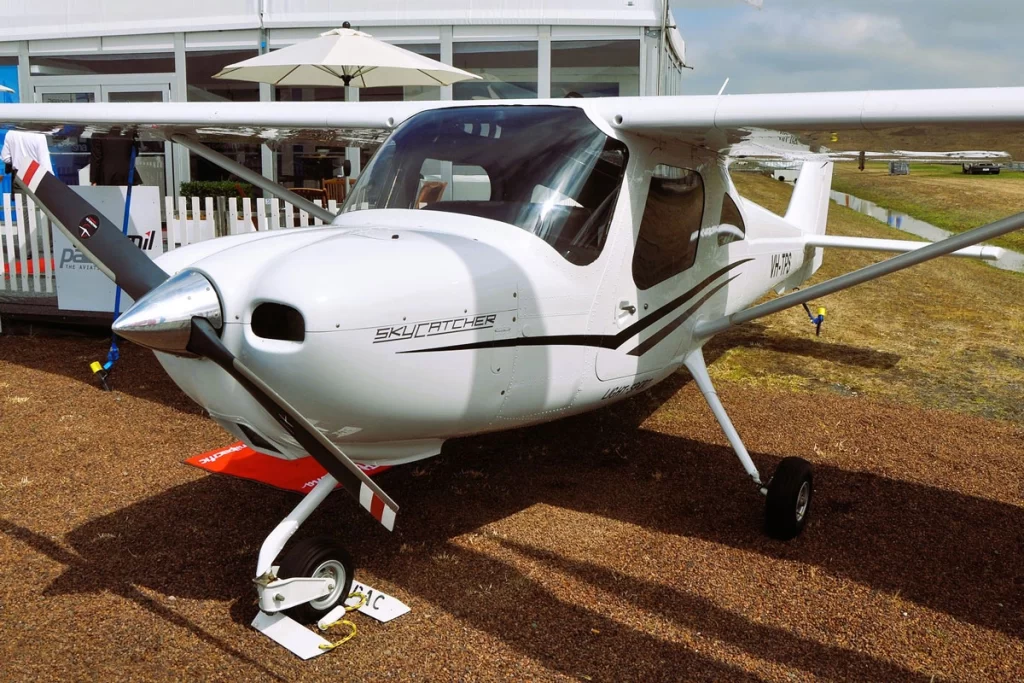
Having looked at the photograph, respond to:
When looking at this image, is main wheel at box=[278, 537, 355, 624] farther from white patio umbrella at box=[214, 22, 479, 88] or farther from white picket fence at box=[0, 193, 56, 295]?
white patio umbrella at box=[214, 22, 479, 88]

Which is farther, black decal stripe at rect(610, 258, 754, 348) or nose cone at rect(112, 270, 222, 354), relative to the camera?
black decal stripe at rect(610, 258, 754, 348)

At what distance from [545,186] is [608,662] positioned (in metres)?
2.13

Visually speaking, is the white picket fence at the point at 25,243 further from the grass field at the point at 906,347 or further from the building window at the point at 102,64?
the building window at the point at 102,64

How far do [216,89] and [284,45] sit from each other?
2374mm

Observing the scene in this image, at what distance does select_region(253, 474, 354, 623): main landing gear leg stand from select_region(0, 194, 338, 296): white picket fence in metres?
5.24

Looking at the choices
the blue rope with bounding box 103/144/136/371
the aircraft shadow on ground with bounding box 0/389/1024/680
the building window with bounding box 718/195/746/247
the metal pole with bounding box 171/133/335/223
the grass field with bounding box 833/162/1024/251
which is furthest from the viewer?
the grass field with bounding box 833/162/1024/251

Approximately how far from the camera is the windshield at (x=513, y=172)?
3973 millimetres

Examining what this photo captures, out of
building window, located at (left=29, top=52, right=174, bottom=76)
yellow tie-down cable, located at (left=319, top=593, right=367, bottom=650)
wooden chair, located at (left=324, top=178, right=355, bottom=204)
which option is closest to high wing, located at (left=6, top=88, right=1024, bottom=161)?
yellow tie-down cable, located at (left=319, top=593, right=367, bottom=650)

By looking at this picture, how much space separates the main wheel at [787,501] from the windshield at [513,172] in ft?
5.13

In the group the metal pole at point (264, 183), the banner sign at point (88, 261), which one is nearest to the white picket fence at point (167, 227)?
the banner sign at point (88, 261)

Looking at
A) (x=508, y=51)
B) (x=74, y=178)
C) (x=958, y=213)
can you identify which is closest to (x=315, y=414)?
(x=508, y=51)

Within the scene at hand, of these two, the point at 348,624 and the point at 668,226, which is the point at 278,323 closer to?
the point at 348,624

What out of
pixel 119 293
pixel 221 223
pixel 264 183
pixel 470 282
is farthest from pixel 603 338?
pixel 221 223

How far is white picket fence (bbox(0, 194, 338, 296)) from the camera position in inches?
331
